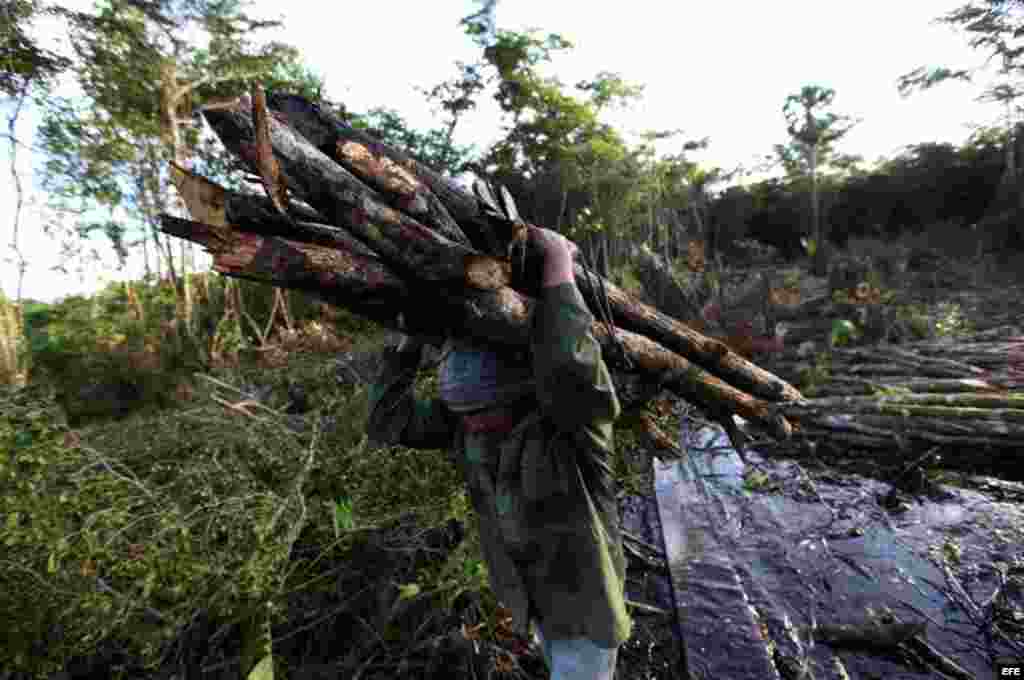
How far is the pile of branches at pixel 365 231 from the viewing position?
3.71 feet

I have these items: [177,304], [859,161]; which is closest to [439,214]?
[177,304]

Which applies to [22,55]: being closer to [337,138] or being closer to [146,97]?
[146,97]

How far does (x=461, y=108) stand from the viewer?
15422 millimetres

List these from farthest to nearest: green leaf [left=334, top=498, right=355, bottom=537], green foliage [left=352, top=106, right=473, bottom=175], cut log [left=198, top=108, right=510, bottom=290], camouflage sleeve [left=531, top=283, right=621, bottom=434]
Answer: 1. green foliage [left=352, top=106, right=473, bottom=175]
2. green leaf [left=334, top=498, right=355, bottom=537]
3. camouflage sleeve [left=531, top=283, right=621, bottom=434]
4. cut log [left=198, top=108, right=510, bottom=290]

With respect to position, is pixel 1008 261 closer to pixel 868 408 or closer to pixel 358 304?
pixel 868 408

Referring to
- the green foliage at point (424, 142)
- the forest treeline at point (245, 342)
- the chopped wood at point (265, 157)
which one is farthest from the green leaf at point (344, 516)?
the green foliage at point (424, 142)

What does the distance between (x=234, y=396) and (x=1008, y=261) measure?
1932 cm

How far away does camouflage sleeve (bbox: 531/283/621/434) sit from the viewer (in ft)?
4.25

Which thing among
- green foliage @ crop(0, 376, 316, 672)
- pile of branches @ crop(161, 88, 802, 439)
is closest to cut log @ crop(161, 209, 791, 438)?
pile of branches @ crop(161, 88, 802, 439)

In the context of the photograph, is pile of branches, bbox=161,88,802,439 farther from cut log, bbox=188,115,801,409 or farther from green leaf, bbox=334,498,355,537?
green leaf, bbox=334,498,355,537

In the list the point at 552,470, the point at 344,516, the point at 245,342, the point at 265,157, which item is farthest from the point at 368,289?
the point at 245,342

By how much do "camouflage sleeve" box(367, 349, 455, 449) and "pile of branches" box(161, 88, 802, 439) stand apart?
316mm

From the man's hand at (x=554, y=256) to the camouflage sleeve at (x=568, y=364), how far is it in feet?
0.14

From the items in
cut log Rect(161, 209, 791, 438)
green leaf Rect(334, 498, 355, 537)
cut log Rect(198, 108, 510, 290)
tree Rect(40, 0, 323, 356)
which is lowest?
green leaf Rect(334, 498, 355, 537)
